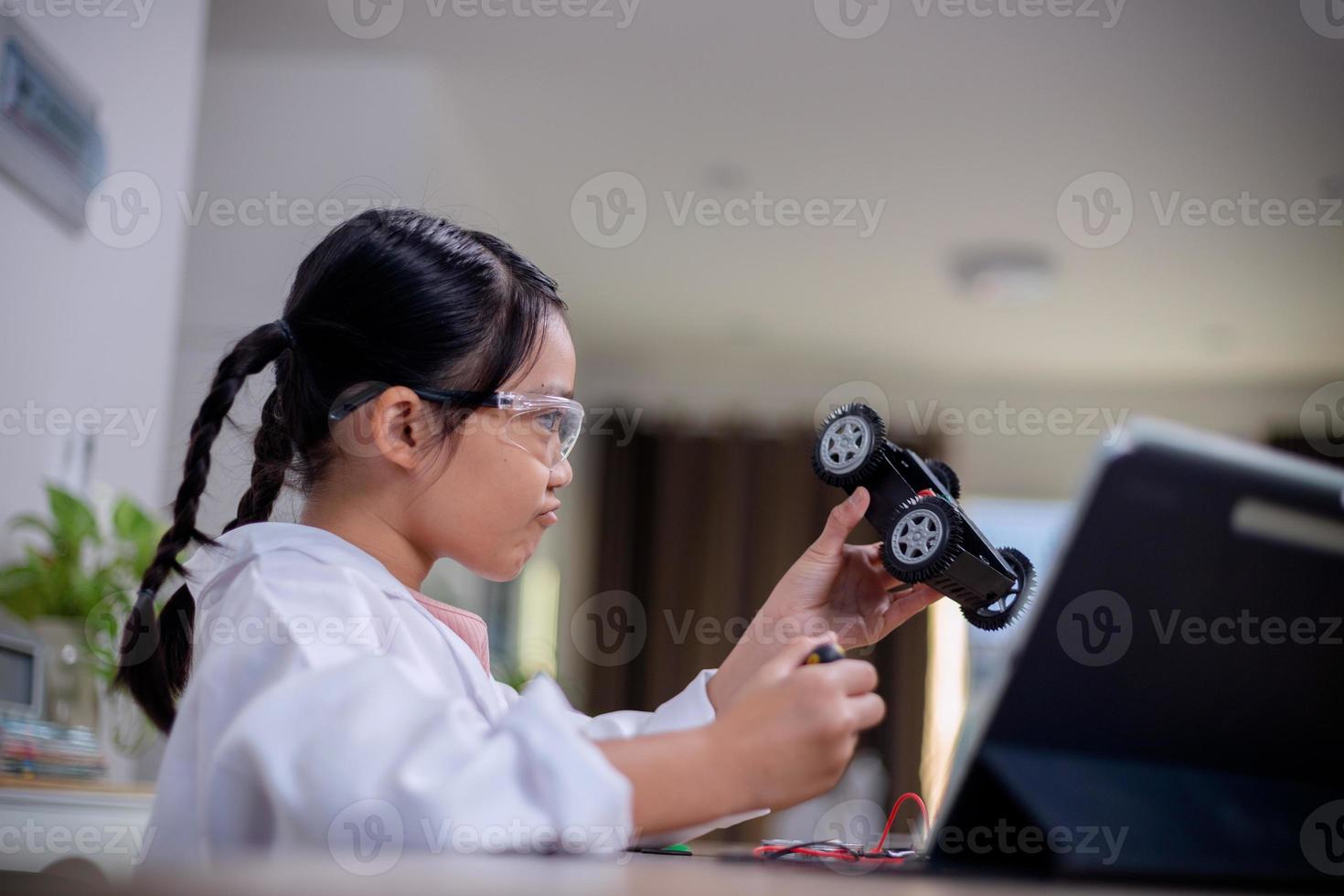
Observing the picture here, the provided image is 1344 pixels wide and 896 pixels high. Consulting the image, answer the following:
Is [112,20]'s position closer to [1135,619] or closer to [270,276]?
[270,276]

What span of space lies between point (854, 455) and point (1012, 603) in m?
0.21

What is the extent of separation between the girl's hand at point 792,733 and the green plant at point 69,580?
5.67 feet

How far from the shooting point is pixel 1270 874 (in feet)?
2.41

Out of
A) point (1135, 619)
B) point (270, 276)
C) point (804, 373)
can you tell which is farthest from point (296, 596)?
point (804, 373)

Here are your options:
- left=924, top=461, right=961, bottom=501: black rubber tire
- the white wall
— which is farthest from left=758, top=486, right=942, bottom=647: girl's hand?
the white wall

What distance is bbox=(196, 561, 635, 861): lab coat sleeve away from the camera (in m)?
0.71

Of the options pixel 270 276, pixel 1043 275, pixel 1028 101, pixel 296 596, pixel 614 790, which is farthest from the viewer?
pixel 1043 275

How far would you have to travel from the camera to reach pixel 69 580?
7.19 ft

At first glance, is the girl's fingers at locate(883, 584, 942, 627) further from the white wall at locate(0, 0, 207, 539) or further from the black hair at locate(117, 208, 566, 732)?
the white wall at locate(0, 0, 207, 539)

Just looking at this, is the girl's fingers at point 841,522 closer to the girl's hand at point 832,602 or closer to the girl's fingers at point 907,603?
the girl's hand at point 832,602

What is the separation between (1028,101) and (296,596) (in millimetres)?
3217

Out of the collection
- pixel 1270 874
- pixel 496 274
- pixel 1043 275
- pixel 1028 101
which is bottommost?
pixel 1270 874

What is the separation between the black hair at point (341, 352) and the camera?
1.20m

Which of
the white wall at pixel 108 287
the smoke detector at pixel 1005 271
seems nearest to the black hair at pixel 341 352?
the white wall at pixel 108 287
